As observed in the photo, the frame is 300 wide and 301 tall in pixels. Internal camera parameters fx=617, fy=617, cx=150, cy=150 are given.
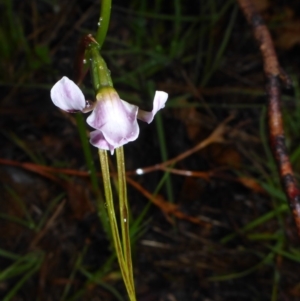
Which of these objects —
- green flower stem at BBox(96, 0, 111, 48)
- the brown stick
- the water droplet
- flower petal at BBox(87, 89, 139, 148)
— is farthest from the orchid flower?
the water droplet

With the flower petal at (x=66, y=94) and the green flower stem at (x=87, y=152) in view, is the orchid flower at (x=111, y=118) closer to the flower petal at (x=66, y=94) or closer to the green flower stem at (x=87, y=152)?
the flower petal at (x=66, y=94)

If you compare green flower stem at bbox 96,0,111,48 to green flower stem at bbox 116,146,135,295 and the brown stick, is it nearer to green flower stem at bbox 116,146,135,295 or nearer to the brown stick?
green flower stem at bbox 116,146,135,295

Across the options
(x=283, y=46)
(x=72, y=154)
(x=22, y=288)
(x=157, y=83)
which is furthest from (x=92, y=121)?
(x=283, y=46)

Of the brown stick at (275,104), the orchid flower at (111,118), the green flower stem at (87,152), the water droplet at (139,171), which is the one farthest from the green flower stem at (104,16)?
the water droplet at (139,171)

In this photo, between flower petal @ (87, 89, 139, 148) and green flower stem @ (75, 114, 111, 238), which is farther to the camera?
green flower stem @ (75, 114, 111, 238)

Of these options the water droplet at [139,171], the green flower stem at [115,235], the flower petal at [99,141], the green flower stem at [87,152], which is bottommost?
the green flower stem at [115,235]

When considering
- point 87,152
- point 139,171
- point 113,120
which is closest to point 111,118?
point 113,120
